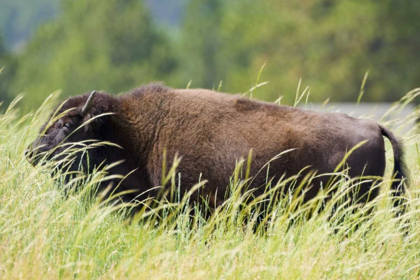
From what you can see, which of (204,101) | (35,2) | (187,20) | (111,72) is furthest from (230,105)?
(35,2)

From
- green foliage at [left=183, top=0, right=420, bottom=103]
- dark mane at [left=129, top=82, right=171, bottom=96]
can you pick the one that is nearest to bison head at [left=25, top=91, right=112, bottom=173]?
dark mane at [left=129, top=82, right=171, bottom=96]

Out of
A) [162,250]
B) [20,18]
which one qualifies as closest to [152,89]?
[162,250]

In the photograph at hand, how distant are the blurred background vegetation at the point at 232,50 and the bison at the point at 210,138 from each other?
17350mm

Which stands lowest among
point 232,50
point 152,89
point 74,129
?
point 232,50

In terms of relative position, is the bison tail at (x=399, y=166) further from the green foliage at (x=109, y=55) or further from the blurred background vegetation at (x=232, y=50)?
the green foliage at (x=109, y=55)

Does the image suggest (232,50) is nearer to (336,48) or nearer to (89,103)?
(336,48)

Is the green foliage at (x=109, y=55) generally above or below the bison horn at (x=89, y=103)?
below

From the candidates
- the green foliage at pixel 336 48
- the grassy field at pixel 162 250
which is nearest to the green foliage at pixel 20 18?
the green foliage at pixel 336 48

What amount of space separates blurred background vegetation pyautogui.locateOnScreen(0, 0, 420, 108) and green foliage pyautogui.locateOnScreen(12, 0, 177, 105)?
0.21 ft

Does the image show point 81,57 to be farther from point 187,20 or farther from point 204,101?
point 204,101

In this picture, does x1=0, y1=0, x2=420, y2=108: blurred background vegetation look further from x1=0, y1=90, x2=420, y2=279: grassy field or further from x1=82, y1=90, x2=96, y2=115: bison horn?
x1=0, y1=90, x2=420, y2=279: grassy field

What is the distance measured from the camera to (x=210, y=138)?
5.78 meters

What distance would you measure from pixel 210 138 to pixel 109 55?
139 ft

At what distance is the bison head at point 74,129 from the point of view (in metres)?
5.89
